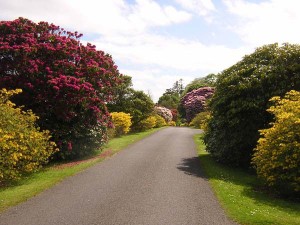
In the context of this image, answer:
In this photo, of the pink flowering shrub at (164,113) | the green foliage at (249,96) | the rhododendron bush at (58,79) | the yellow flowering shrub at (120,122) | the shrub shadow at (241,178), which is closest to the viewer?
the shrub shadow at (241,178)

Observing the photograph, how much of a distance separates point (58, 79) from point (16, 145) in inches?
206

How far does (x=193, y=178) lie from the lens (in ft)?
42.4

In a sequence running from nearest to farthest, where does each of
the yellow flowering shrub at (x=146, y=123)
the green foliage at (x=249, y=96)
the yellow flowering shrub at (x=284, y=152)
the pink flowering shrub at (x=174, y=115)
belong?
the yellow flowering shrub at (x=284, y=152), the green foliage at (x=249, y=96), the yellow flowering shrub at (x=146, y=123), the pink flowering shrub at (x=174, y=115)

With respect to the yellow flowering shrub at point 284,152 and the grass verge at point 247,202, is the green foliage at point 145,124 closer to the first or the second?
the grass verge at point 247,202

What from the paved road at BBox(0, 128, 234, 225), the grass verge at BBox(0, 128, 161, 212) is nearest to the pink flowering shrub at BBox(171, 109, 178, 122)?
the grass verge at BBox(0, 128, 161, 212)

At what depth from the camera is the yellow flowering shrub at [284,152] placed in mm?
10992

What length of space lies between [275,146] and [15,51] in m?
11.7

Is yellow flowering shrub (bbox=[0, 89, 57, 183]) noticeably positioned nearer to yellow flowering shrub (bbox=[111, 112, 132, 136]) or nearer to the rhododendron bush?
the rhododendron bush

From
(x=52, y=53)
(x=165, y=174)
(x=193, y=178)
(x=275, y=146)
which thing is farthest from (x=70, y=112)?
(x=275, y=146)

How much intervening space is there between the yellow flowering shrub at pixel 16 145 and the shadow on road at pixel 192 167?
5856 millimetres

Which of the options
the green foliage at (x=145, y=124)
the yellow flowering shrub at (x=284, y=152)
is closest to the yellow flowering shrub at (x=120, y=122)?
the green foliage at (x=145, y=124)

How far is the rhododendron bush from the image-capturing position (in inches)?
621

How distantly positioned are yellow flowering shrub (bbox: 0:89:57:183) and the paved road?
171 cm

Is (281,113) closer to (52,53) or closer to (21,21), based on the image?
(52,53)
